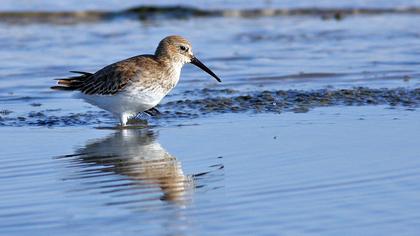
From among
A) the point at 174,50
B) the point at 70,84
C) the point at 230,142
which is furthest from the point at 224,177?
the point at 70,84

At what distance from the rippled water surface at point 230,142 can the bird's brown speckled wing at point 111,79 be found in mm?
365

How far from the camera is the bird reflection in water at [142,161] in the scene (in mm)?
6328

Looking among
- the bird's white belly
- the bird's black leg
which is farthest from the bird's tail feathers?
the bird's black leg

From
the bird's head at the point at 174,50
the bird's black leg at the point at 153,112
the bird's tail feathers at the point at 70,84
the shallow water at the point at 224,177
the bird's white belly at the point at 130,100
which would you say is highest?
the bird's head at the point at 174,50

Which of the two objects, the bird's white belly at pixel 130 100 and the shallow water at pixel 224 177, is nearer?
the shallow water at pixel 224 177

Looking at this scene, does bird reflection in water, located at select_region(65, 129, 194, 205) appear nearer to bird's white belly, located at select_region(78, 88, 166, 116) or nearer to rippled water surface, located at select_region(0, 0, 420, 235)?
rippled water surface, located at select_region(0, 0, 420, 235)

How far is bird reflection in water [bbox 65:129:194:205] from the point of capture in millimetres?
6328

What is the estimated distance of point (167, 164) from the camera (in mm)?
7094

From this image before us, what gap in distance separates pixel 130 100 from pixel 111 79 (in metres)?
0.31

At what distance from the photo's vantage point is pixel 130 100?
8.68 meters

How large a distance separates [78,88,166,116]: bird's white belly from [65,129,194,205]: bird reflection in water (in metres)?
0.23

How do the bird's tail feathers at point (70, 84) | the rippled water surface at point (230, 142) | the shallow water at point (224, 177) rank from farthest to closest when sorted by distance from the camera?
the bird's tail feathers at point (70, 84), the rippled water surface at point (230, 142), the shallow water at point (224, 177)

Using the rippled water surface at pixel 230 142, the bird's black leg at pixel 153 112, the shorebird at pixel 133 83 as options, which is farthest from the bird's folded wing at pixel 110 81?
the bird's black leg at pixel 153 112

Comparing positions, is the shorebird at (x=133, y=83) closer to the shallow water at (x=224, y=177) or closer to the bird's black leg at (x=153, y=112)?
the shallow water at (x=224, y=177)
